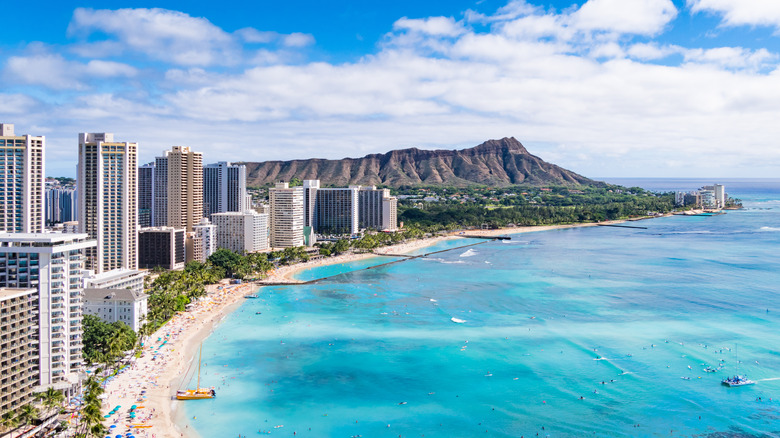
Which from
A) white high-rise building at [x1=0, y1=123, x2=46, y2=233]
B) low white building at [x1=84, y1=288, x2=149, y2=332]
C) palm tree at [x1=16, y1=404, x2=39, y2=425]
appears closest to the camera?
palm tree at [x1=16, y1=404, x2=39, y2=425]

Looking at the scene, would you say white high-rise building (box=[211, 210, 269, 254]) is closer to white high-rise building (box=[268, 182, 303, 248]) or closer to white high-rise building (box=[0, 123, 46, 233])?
white high-rise building (box=[268, 182, 303, 248])

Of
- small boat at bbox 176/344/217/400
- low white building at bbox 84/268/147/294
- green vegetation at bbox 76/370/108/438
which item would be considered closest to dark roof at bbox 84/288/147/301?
low white building at bbox 84/268/147/294

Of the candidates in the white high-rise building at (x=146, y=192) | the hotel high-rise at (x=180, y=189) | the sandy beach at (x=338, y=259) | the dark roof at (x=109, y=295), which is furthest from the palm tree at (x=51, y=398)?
the white high-rise building at (x=146, y=192)

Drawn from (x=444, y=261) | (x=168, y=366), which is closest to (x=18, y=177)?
(x=168, y=366)

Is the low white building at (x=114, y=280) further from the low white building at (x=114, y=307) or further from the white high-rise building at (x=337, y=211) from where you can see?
the white high-rise building at (x=337, y=211)

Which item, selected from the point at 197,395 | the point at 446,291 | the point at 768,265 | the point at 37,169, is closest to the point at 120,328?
the point at 197,395
